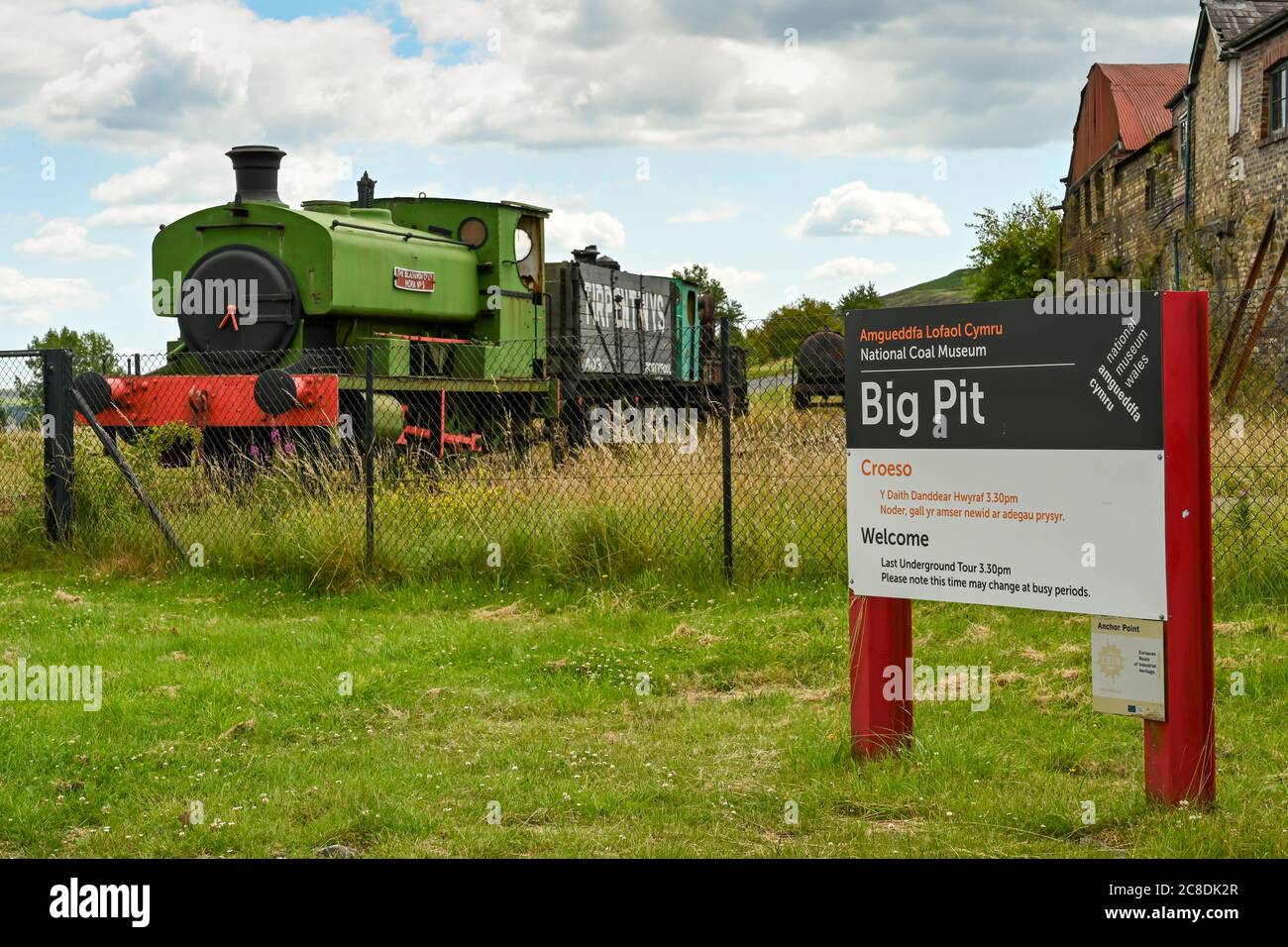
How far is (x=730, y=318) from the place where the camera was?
994cm

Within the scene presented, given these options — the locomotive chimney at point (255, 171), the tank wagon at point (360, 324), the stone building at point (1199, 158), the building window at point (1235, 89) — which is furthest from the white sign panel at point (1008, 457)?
the building window at point (1235, 89)

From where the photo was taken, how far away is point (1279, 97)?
2522 centimetres

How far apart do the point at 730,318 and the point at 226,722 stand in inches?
191

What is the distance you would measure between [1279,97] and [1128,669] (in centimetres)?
2385

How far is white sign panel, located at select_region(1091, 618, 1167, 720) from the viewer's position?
484cm

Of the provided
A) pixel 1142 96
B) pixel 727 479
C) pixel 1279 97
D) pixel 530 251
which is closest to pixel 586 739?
pixel 727 479

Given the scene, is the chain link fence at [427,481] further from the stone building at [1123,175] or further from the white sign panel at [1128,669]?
the stone building at [1123,175]

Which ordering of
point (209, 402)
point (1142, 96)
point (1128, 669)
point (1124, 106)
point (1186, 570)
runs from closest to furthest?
point (1186, 570) → point (1128, 669) → point (209, 402) → point (1124, 106) → point (1142, 96)

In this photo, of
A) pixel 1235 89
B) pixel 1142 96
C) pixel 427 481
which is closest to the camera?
pixel 427 481

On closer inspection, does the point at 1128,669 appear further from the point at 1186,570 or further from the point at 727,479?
the point at 727,479

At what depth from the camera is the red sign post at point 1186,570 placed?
4.79 m

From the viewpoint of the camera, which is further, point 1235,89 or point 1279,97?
point 1235,89

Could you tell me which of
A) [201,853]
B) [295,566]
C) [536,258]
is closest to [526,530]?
[295,566]
